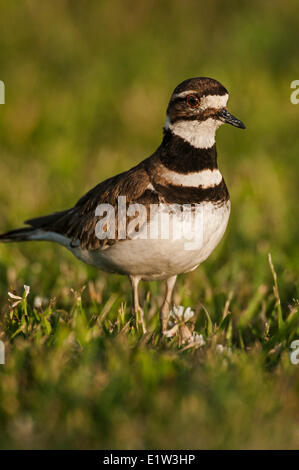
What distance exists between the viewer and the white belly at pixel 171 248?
4199 millimetres

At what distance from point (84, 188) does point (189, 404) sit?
182 inches

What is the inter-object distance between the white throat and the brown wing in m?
0.39

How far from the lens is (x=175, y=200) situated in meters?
4.27

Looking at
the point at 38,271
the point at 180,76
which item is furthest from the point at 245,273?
the point at 180,76

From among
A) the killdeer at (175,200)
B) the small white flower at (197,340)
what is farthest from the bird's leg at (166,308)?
the small white flower at (197,340)

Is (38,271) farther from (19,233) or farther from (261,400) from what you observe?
(261,400)

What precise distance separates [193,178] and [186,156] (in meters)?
0.16

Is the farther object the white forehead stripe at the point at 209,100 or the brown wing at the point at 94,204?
the brown wing at the point at 94,204

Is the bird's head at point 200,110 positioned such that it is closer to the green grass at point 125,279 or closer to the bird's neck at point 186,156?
the bird's neck at point 186,156

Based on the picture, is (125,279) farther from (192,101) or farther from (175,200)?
(192,101)

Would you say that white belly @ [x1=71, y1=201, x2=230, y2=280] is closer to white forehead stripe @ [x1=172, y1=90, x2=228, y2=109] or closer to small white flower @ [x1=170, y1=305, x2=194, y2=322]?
small white flower @ [x1=170, y1=305, x2=194, y2=322]

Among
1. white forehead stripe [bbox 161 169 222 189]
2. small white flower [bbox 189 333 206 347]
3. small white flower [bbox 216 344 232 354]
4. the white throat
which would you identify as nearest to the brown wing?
white forehead stripe [bbox 161 169 222 189]

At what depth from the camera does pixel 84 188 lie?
25.1 ft

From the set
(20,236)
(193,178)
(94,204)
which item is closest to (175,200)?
(193,178)
